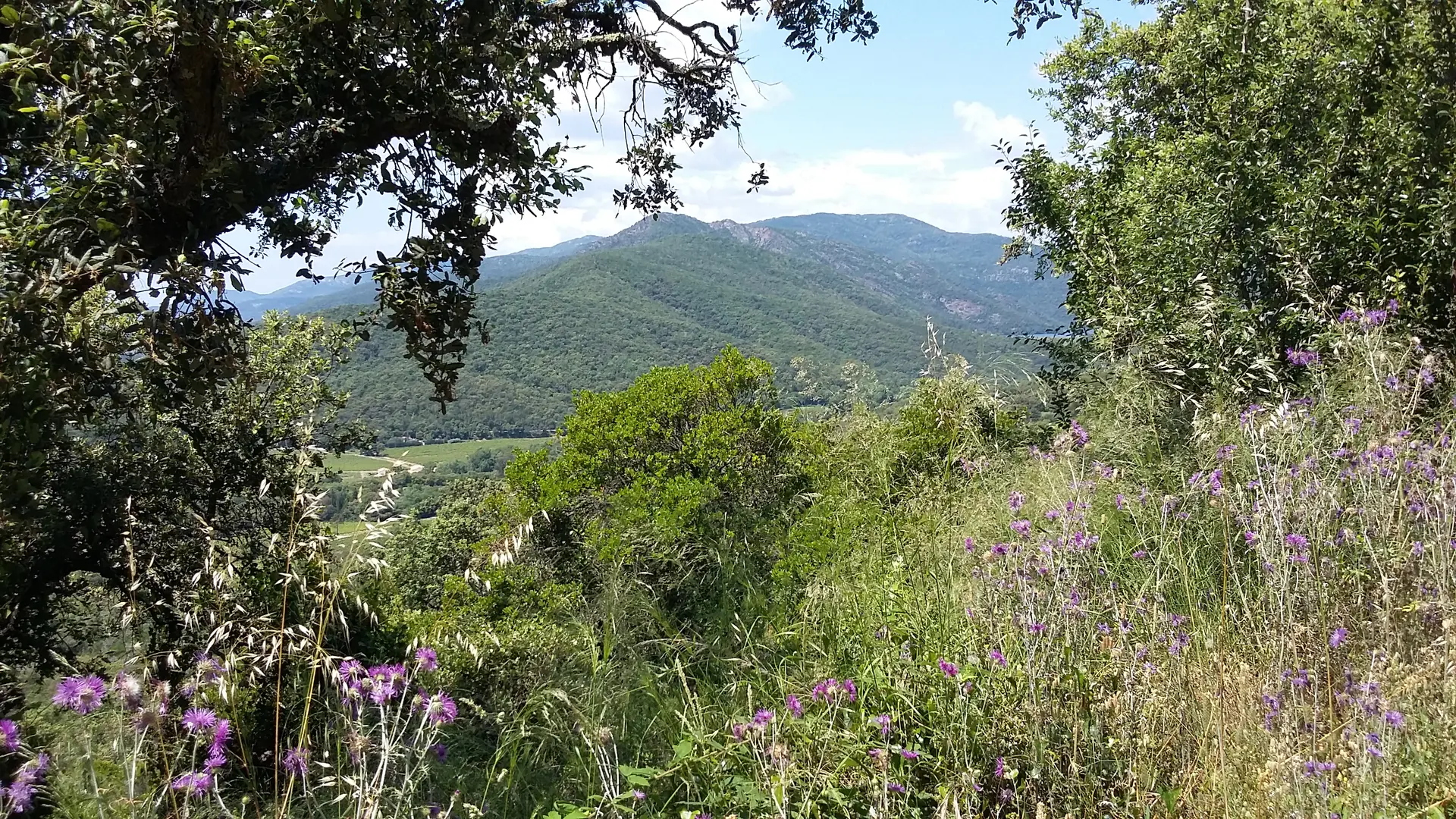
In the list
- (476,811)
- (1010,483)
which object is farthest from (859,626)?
(1010,483)

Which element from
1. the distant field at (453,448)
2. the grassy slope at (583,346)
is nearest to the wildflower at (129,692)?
the distant field at (453,448)

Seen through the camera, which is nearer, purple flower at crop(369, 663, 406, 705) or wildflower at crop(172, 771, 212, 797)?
wildflower at crop(172, 771, 212, 797)

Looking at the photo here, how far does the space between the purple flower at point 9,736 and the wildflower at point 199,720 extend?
0.84 ft

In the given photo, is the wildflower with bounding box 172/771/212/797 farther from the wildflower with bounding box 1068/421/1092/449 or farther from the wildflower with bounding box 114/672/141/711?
the wildflower with bounding box 1068/421/1092/449

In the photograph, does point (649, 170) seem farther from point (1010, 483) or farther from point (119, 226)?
point (119, 226)

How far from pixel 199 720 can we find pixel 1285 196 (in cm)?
652

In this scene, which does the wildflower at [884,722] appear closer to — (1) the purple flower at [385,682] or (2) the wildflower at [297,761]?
(1) the purple flower at [385,682]

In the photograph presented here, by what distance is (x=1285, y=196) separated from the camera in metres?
5.28

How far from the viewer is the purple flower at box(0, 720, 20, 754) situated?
55.0 inches

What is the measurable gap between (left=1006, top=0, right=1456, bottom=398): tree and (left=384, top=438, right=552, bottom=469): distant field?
62947mm

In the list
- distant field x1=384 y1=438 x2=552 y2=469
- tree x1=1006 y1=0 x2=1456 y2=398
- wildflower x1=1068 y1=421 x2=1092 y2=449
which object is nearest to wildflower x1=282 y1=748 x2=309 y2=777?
wildflower x1=1068 y1=421 x2=1092 y2=449

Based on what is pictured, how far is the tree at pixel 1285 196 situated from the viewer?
176 inches

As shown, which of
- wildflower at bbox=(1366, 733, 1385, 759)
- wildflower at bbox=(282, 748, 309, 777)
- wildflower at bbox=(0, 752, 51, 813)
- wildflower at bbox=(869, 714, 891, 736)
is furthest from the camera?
wildflower at bbox=(869, 714, 891, 736)

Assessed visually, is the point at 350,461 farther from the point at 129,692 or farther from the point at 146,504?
the point at 129,692
